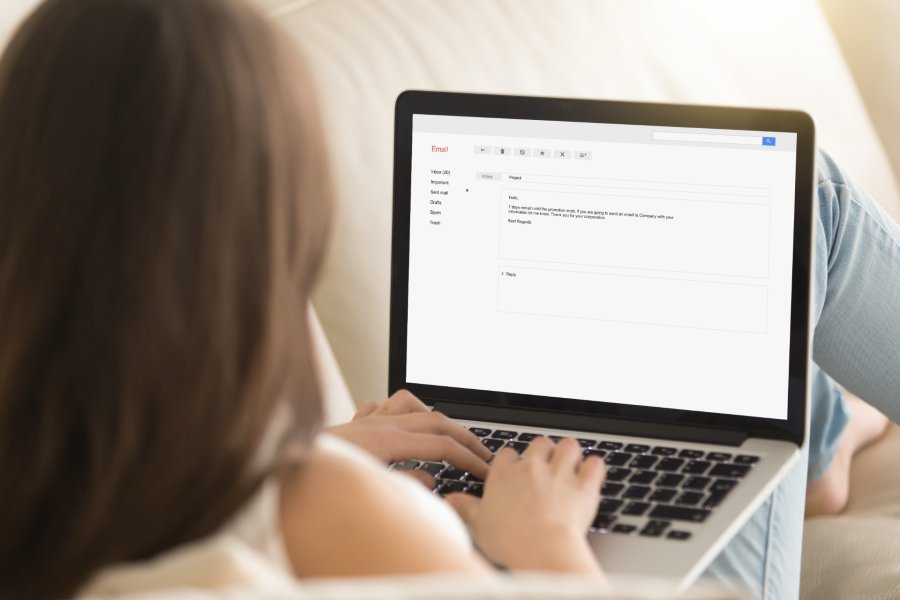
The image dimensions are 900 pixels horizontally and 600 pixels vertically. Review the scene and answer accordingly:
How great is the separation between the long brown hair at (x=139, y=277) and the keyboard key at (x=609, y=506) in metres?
0.32

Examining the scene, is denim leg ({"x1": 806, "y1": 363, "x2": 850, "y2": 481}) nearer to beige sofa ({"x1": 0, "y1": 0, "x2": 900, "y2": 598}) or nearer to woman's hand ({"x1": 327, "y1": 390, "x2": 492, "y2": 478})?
beige sofa ({"x1": 0, "y1": 0, "x2": 900, "y2": 598})

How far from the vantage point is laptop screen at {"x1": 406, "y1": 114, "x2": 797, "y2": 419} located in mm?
879

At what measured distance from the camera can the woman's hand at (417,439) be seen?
806 millimetres

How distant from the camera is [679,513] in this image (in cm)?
76

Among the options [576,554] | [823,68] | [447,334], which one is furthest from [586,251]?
[823,68]

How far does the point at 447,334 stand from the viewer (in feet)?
3.14

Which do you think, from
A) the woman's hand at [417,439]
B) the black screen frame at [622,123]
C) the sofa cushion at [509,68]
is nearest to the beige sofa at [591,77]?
the sofa cushion at [509,68]

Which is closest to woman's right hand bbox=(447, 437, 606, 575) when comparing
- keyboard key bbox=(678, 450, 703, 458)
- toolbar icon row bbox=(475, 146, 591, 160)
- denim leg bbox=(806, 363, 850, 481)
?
keyboard key bbox=(678, 450, 703, 458)

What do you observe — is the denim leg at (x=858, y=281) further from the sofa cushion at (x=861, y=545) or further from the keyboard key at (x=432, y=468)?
the keyboard key at (x=432, y=468)

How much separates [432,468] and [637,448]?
154 millimetres

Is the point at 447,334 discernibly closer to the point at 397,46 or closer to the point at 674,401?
the point at 674,401

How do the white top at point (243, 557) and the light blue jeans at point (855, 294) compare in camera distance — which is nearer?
the white top at point (243, 557)

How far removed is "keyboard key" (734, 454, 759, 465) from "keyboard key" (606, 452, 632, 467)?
0.25 feet

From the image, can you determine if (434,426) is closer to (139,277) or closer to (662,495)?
(662,495)
